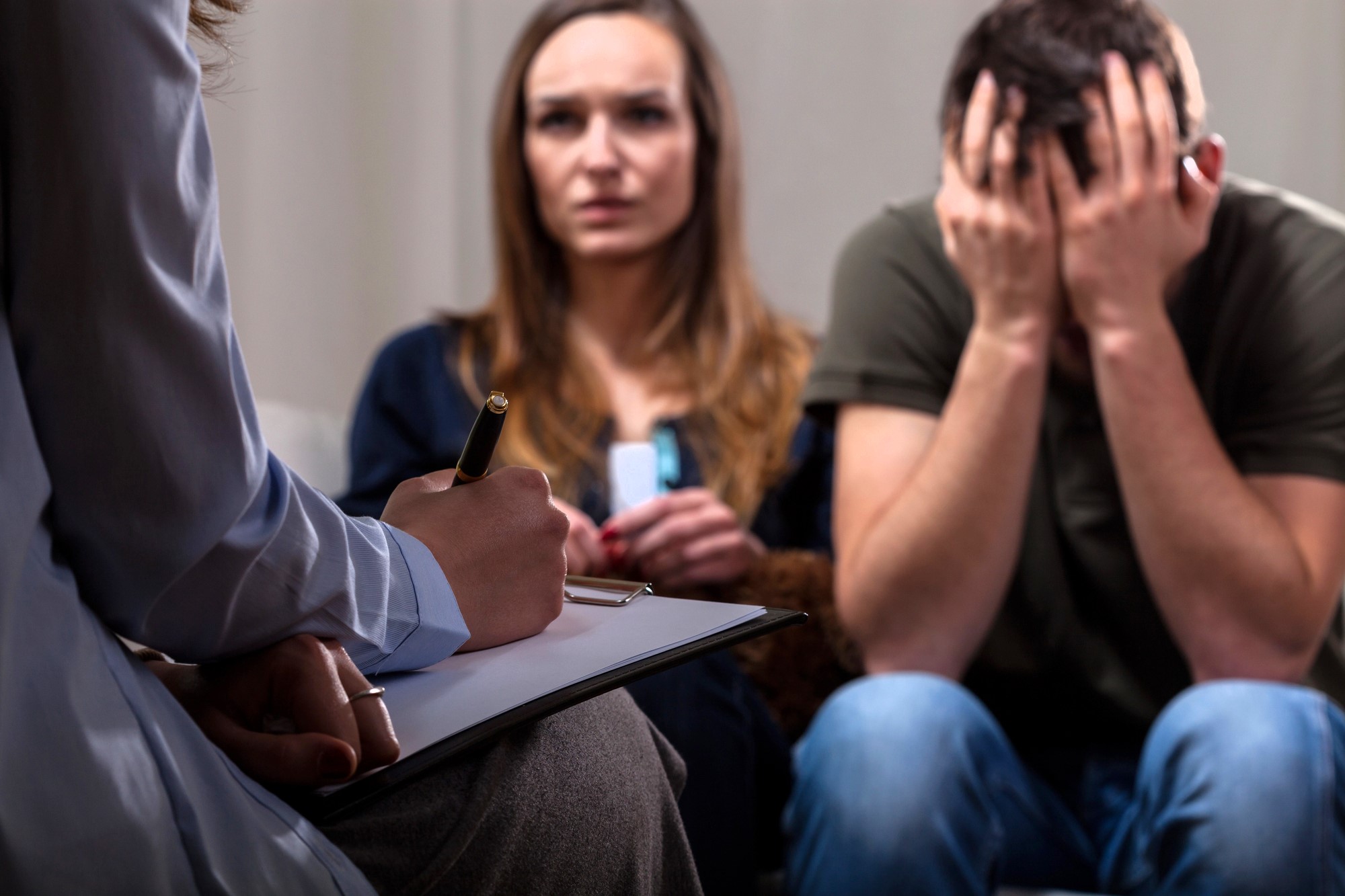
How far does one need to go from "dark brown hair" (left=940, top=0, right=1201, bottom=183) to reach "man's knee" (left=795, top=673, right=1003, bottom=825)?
508 mm

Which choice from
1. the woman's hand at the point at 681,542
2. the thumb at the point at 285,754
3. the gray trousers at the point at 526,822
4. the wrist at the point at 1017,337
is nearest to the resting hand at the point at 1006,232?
the wrist at the point at 1017,337

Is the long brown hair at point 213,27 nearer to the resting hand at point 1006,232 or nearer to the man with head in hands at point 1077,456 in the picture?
the man with head in hands at point 1077,456

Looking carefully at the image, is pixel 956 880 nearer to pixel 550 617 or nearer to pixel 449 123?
pixel 550 617

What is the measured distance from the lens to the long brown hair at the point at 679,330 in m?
1.42

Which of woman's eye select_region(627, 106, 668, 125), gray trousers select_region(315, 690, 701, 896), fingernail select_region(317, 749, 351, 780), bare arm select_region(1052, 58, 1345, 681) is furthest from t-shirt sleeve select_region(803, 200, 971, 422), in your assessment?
fingernail select_region(317, 749, 351, 780)

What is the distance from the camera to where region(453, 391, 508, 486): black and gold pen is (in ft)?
1.59

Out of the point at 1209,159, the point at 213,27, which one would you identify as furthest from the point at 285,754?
the point at 1209,159

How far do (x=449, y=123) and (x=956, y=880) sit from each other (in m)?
1.71

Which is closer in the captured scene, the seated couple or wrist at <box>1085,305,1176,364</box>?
the seated couple

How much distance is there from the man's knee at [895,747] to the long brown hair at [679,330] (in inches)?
18.9

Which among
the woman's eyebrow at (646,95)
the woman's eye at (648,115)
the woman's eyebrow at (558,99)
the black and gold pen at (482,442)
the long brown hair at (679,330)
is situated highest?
the woman's eyebrow at (646,95)

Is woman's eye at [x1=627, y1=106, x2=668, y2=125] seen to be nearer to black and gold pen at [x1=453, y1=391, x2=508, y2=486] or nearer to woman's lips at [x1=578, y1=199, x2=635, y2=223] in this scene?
woman's lips at [x1=578, y1=199, x2=635, y2=223]

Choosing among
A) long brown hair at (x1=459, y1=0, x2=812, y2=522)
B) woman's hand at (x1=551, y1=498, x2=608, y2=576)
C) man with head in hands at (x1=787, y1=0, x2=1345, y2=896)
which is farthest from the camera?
long brown hair at (x1=459, y1=0, x2=812, y2=522)

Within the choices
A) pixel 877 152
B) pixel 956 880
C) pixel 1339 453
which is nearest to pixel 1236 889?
pixel 956 880
